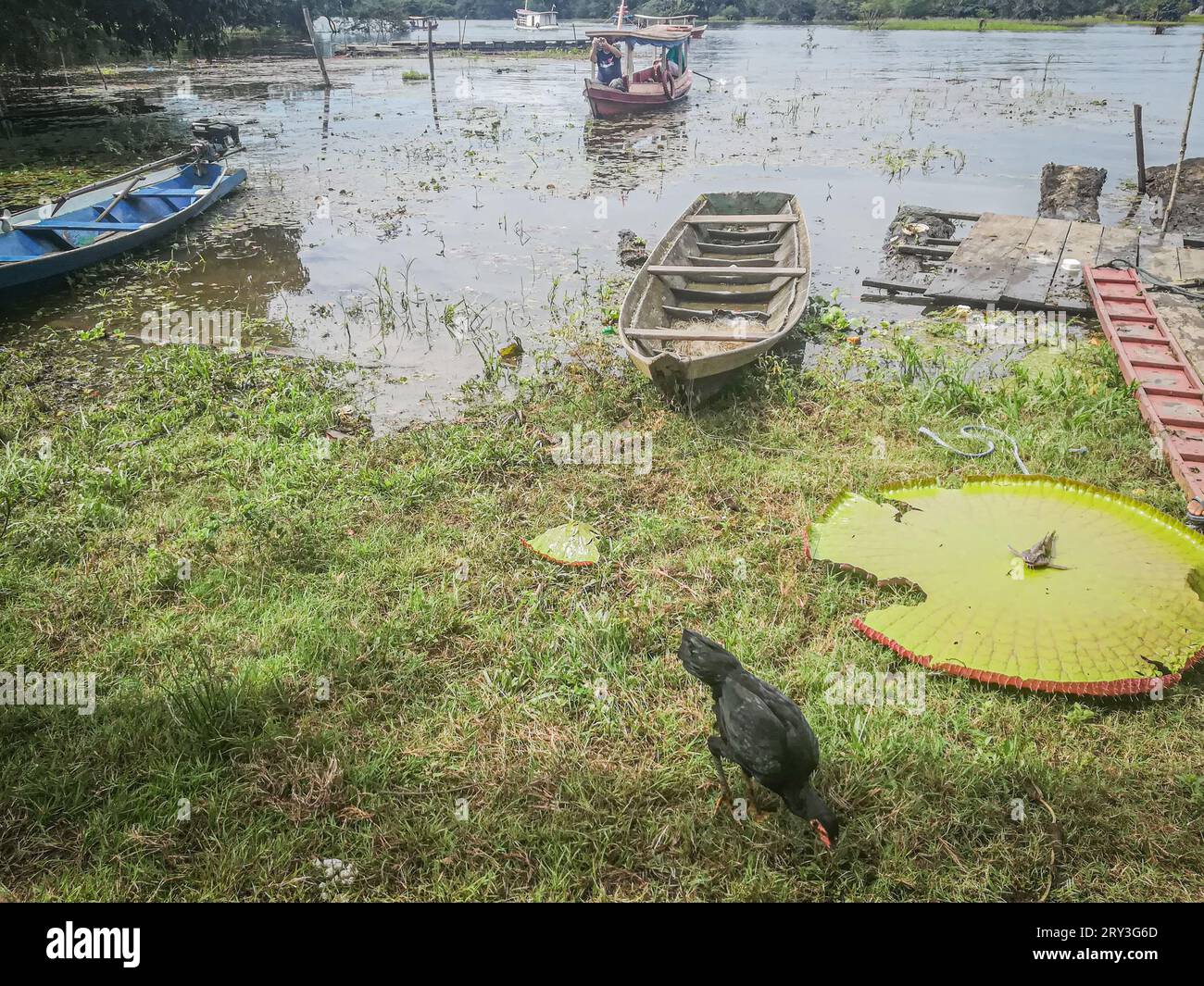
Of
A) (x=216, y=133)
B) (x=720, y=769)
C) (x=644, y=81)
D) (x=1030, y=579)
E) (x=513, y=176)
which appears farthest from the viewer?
(x=644, y=81)

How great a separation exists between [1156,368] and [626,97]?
16.7 metres

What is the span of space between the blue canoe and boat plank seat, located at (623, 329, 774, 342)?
254 inches

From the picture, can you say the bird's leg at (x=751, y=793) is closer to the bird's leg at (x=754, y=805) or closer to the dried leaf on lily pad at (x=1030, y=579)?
the bird's leg at (x=754, y=805)

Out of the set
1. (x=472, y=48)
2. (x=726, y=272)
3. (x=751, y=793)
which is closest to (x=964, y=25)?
(x=472, y=48)

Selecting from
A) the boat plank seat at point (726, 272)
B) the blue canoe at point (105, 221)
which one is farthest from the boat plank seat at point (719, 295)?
the blue canoe at point (105, 221)

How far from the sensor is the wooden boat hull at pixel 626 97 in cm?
1911

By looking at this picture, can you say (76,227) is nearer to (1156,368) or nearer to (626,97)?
(1156,368)

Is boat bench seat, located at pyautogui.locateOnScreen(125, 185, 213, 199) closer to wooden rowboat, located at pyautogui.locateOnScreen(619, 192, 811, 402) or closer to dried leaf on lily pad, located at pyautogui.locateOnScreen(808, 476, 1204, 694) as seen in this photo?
wooden rowboat, located at pyautogui.locateOnScreen(619, 192, 811, 402)

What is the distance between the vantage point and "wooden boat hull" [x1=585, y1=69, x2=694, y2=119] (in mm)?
19109

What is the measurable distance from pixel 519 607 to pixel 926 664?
2005 millimetres

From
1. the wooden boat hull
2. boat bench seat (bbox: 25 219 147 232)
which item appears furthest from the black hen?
the wooden boat hull

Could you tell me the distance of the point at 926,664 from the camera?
3.54 m

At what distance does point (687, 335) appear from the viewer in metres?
6.47
